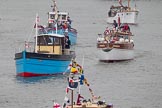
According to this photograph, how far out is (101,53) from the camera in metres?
78.1

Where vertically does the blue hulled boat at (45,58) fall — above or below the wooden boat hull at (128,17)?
below

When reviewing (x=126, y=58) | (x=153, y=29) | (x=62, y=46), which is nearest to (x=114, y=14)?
(x=153, y=29)

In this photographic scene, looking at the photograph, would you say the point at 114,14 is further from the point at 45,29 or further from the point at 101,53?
the point at 101,53

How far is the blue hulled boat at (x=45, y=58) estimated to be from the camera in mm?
66312

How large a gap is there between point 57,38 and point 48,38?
0.76 m

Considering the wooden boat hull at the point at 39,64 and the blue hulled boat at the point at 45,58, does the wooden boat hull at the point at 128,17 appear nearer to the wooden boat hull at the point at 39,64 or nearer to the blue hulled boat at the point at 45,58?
the blue hulled boat at the point at 45,58

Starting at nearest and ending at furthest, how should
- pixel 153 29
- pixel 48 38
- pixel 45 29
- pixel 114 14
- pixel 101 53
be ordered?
pixel 48 38 < pixel 101 53 < pixel 45 29 < pixel 153 29 < pixel 114 14

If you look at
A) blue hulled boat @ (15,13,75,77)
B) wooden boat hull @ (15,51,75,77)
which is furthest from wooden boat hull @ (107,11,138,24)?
wooden boat hull @ (15,51,75,77)

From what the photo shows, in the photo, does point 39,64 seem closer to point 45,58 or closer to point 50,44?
point 45,58

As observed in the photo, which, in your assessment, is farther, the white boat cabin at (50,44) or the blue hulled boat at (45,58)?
the white boat cabin at (50,44)

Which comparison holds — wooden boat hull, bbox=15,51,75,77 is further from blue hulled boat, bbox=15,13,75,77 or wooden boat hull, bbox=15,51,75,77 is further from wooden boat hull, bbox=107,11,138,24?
wooden boat hull, bbox=107,11,138,24

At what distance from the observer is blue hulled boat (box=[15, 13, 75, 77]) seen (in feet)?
218

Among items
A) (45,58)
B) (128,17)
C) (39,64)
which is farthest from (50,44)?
(128,17)

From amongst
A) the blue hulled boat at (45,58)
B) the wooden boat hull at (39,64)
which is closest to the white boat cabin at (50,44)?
the blue hulled boat at (45,58)
